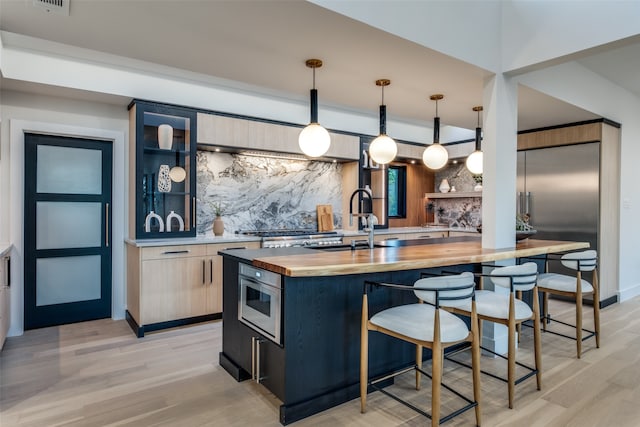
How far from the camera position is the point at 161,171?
4.17 metres

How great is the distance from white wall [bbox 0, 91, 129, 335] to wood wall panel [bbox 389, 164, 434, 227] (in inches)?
177

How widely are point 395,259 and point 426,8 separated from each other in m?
1.79

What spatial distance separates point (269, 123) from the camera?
188 inches

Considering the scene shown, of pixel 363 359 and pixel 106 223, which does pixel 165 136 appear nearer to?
pixel 106 223

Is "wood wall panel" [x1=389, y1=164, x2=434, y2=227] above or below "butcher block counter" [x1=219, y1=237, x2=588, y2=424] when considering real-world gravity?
above

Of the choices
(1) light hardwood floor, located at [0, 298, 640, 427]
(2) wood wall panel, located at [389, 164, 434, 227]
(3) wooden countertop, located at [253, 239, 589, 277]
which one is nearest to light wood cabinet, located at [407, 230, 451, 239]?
(2) wood wall panel, located at [389, 164, 434, 227]

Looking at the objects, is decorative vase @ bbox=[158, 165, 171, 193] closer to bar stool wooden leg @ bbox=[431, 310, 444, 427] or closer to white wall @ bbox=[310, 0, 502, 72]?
white wall @ bbox=[310, 0, 502, 72]

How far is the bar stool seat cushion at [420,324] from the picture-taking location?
2021mm

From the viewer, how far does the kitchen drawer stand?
3717 mm

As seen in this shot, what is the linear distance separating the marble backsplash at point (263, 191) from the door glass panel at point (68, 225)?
1.10 m

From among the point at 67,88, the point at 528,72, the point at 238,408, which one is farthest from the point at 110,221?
the point at 528,72

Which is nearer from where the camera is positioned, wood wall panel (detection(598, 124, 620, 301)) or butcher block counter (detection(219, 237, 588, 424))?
butcher block counter (detection(219, 237, 588, 424))

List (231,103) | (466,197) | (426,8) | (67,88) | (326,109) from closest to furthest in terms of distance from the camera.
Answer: (426,8), (67,88), (231,103), (326,109), (466,197)

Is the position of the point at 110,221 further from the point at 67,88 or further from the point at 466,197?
the point at 466,197
